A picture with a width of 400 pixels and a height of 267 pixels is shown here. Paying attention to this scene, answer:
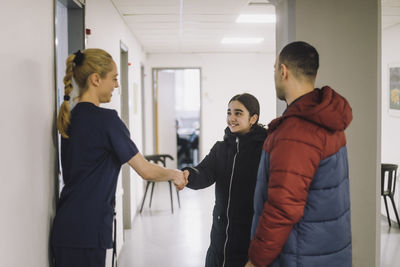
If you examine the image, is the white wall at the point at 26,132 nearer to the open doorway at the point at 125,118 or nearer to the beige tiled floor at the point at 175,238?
the beige tiled floor at the point at 175,238

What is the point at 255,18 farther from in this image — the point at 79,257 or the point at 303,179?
the point at 79,257

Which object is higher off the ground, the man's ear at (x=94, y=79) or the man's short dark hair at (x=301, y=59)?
the man's short dark hair at (x=301, y=59)

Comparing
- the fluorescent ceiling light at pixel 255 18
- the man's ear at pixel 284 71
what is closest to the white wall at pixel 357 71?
the man's ear at pixel 284 71

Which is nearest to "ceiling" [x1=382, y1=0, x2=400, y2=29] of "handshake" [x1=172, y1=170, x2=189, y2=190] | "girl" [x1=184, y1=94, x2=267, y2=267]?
"girl" [x1=184, y1=94, x2=267, y2=267]

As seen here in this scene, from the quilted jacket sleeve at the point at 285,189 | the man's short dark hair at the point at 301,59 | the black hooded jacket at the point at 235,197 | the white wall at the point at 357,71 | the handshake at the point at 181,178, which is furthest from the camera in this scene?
the white wall at the point at 357,71

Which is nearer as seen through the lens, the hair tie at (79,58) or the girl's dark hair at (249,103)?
the hair tie at (79,58)

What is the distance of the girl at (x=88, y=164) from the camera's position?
1.62 metres

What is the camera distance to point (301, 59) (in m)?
1.49

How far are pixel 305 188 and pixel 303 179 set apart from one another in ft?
0.12

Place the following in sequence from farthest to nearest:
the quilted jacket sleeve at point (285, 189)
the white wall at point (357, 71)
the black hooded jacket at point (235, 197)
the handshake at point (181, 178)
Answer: the white wall at point (357, 71)
the handshake at point (181, 178)
the black hooded jacket at point (235, 197)
the quilted jacket sleeve at point (285, 189)

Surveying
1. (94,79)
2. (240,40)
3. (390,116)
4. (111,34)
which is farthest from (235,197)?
(240,40)

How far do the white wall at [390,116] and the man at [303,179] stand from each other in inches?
162

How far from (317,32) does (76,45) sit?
5.24 ft

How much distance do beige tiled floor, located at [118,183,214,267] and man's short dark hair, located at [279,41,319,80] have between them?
2.67 metres
